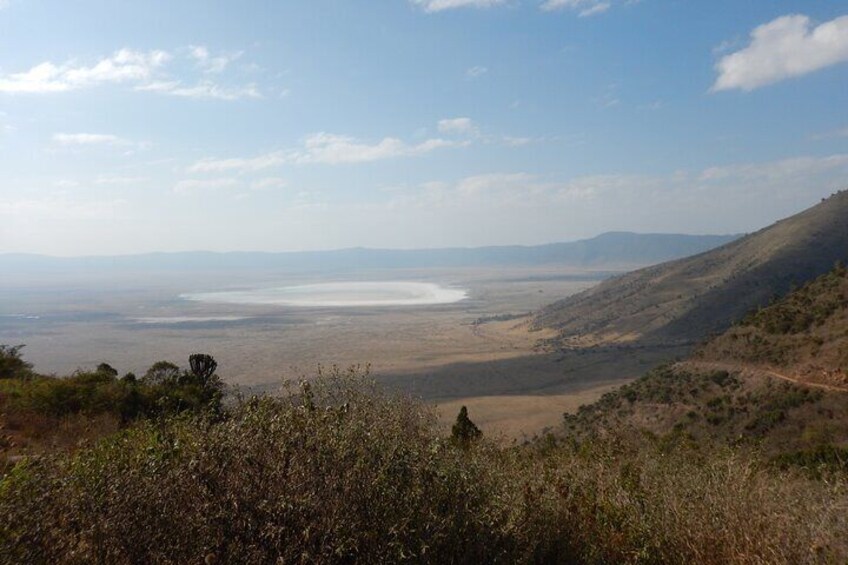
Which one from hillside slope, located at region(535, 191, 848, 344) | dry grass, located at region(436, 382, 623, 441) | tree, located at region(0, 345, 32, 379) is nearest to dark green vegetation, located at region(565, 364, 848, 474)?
dry grass, located at region(436, 382, 623, 441)

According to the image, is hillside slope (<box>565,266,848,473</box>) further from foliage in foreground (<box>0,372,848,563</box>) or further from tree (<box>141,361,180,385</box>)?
tree (<box>141,361,180,385</box>)

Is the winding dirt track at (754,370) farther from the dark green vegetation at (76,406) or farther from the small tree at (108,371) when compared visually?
the small tree at (108,371)

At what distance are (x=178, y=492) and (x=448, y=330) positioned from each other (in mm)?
84113

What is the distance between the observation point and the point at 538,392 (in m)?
47.3

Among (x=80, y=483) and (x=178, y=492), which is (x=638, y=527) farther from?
(x=80, y=483)

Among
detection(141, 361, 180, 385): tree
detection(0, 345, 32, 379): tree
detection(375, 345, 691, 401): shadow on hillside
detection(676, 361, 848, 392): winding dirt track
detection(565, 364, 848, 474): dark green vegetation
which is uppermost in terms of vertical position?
detection(0, 345, 32, 379): tree

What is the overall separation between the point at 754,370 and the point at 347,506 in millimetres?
29522

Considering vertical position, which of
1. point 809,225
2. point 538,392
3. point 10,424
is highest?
point 809,225

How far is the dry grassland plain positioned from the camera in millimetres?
46375

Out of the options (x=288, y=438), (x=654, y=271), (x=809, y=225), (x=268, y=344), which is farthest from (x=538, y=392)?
(x=654, y=271)

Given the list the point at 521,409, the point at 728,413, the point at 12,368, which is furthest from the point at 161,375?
the point at 728,413

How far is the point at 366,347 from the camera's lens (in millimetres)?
70500

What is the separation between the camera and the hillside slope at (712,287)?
5994 centimetres

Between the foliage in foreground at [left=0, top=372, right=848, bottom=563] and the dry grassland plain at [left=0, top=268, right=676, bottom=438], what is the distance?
12192mm
